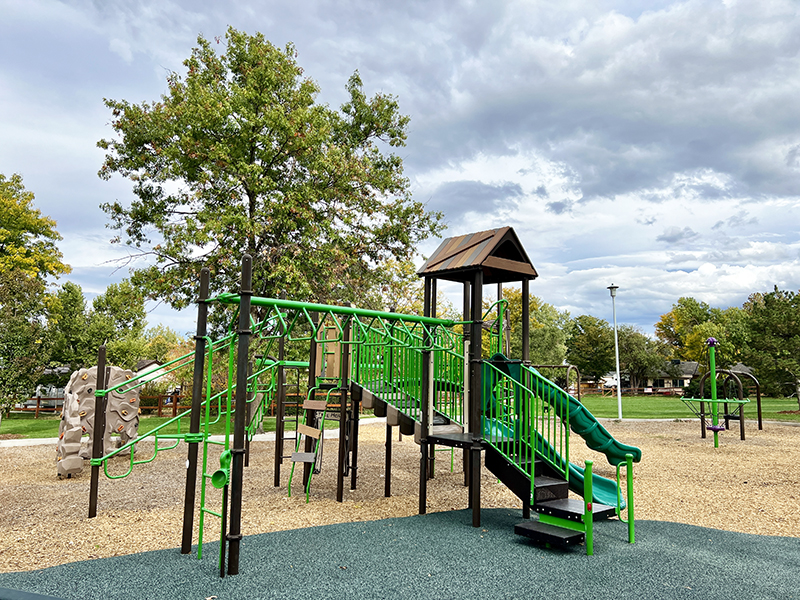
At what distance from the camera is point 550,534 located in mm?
5227

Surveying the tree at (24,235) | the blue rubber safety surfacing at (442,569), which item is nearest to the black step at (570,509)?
the blue rubber safety surfacing at (442,569)

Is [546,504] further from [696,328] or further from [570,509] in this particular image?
[696,328]

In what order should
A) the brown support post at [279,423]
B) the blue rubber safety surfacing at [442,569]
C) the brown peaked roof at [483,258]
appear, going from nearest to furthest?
1. the blue rubber safety surfacing at [442,569]
2. the brown peaked roof at [483,258]
3. the brown support post at [279,423]

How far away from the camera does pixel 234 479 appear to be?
4699 mm

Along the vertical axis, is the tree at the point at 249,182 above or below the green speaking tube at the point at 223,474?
above

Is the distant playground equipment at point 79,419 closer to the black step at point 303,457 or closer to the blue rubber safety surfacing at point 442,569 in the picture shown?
the black step at point 303,457

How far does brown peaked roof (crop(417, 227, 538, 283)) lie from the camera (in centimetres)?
720

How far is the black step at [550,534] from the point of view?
5.18 metres

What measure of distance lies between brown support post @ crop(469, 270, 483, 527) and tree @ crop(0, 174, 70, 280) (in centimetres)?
2620

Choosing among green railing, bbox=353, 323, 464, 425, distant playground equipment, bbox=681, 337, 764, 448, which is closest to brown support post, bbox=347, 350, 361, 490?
green railing, bbox=353, 323, 464, 425

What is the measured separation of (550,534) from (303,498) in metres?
3.93

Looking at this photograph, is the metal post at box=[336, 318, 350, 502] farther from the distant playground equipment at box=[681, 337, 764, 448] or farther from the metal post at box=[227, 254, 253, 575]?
the distant playground equipment at box=[681, 337, 764, 448]

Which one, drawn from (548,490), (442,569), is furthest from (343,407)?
(442,569)

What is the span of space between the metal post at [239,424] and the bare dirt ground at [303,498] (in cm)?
141
